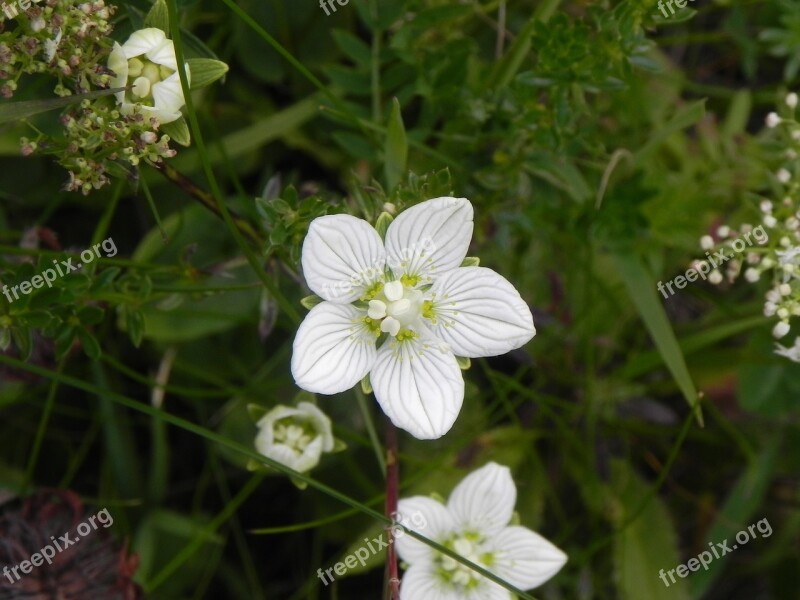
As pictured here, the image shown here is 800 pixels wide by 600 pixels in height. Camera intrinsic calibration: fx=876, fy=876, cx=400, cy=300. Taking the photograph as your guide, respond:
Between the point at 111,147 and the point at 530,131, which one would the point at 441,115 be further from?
the point at 111,147

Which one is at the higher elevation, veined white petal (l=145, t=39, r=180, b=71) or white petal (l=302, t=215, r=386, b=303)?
veined white petal (l=145, t=39, r=180, b=71)

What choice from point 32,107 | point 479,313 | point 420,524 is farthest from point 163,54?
point 420,524

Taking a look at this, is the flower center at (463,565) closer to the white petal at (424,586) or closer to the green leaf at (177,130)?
the white petal at (424,586)

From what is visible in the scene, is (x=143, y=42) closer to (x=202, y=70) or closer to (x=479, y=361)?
(x=202, y=70)

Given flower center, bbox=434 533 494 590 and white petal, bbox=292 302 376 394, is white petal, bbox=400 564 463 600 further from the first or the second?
white petal, bbox=292 302 376 394

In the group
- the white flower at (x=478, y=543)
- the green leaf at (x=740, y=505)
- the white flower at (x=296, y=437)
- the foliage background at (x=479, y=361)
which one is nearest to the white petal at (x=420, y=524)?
the white flower at (x=478, y=543)

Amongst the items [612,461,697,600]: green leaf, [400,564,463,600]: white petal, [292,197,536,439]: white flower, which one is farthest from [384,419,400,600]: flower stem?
[612,461,697,600]: green leaf
